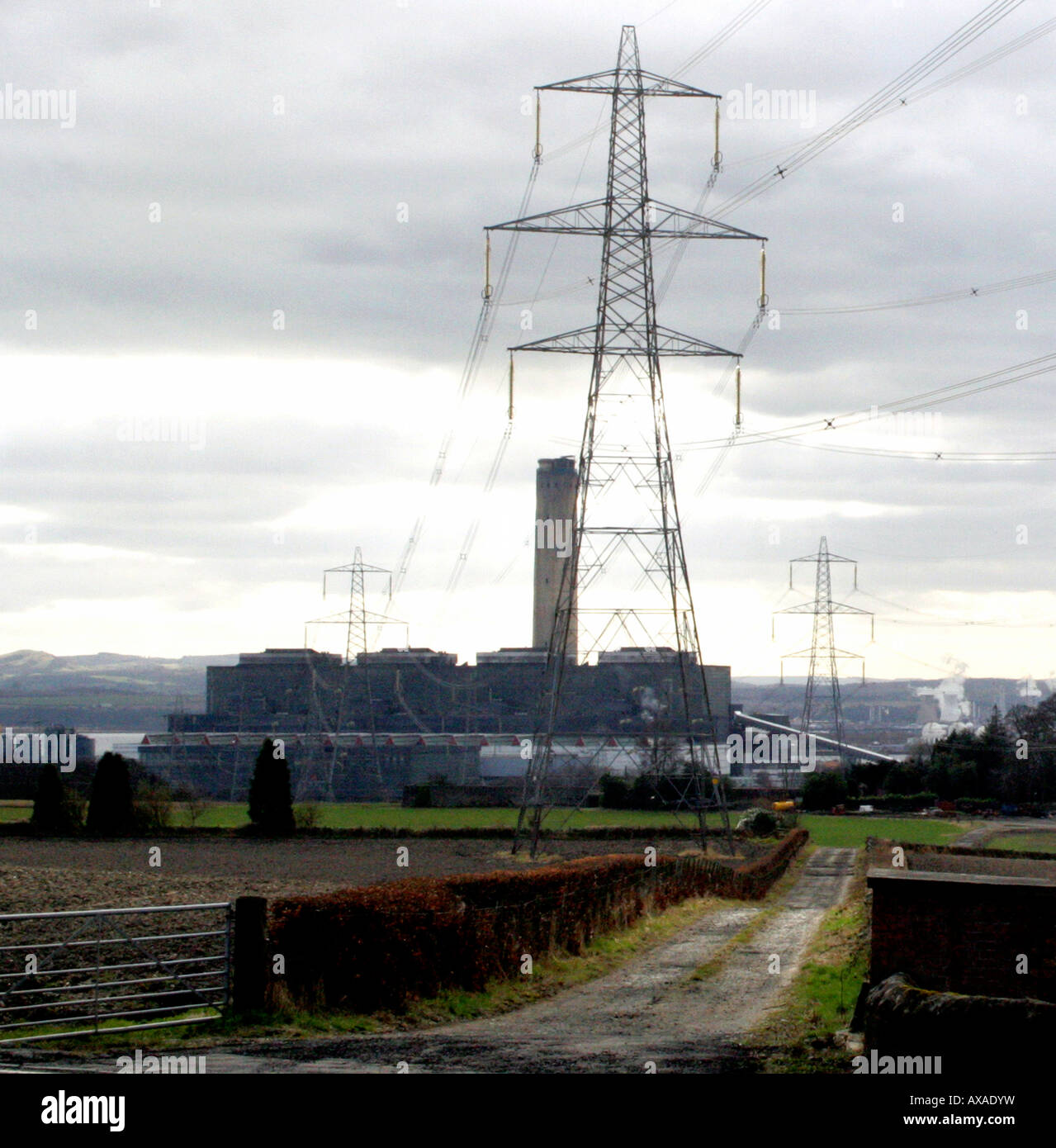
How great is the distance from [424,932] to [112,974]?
4678 millimetres

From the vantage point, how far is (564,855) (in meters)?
47.7

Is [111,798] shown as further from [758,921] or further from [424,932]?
[424,932]

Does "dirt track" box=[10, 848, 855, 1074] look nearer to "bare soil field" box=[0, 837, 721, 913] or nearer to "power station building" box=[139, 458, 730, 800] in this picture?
"bare soil field" box=[0, 837, 721, 913]

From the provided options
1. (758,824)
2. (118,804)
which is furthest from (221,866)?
(758,824)

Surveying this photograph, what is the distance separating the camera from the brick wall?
39.3 feet

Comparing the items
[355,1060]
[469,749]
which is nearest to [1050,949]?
[355,1060]

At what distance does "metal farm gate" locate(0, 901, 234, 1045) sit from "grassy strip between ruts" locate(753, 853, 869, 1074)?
5.41 metres

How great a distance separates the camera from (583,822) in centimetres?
7519

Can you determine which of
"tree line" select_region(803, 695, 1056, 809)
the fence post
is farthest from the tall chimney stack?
the fence post

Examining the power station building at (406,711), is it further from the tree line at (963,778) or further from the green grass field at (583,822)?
the green grass field at (583,822)

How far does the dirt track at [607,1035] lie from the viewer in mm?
11883

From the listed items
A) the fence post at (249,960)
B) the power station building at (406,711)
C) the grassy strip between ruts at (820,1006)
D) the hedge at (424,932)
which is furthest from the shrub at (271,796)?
the power station building at (406,711)
